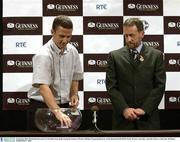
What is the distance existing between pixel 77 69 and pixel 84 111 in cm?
73

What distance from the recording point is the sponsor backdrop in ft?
12.0

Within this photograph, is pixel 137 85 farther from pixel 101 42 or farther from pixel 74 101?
pixel 101 42

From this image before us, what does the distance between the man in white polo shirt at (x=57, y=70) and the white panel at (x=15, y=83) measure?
59cm

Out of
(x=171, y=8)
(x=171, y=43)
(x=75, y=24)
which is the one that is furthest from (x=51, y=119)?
(x=171, y=8)

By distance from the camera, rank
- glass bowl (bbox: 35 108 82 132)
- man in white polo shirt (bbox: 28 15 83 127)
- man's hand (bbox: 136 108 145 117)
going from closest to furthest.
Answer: glass bowl (bbox: 35 108 82 132) < man in white polo shirt (bbox: 28 15 83 127) < man's hand (bbox: 136 108 145 117)

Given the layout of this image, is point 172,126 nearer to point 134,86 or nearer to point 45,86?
point 134,86

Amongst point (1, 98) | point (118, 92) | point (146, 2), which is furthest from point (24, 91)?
point (146, 2)

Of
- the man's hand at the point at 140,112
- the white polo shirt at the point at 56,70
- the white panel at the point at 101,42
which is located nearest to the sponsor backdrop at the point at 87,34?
the white panel at the point at 101,42

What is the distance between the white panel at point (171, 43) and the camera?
144 inches

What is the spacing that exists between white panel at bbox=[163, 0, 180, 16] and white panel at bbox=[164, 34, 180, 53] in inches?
7.8

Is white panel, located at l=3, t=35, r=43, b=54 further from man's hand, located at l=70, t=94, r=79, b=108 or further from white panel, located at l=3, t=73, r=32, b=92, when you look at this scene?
man's hand, located at l=70, t=94, r=79, b=108

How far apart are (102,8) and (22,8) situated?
721 millimetres

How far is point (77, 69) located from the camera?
121 inches

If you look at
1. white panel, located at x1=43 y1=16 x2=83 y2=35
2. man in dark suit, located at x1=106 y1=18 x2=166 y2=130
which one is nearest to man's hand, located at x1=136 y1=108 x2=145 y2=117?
man in dark suit, located at x1=106 y1=18 x2=166 y2=130
